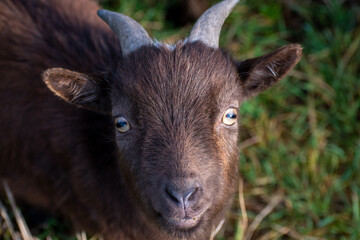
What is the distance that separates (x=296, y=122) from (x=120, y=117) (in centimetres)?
353

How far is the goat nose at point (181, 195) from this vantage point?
3.62m

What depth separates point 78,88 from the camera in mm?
4426

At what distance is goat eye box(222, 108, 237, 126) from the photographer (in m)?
4.18

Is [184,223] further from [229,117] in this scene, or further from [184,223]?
[229,117]

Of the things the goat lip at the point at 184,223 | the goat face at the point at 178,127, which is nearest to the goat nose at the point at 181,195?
the goat face at the point at 178,127

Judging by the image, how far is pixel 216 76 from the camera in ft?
13.5

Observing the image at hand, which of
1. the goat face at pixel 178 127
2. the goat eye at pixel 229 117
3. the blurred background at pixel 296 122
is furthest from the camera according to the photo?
the blurred background at pixel 296 122

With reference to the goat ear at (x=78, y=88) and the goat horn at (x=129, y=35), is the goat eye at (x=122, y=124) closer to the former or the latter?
the goat ear at (x=78, y=88)

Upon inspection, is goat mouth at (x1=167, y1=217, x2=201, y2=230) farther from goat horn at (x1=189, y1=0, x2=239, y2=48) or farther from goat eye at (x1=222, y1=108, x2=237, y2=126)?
goat horn at (x1=189, y1=0, x2=239, y2=48)

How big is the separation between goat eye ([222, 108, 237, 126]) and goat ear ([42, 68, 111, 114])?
119 centimetres

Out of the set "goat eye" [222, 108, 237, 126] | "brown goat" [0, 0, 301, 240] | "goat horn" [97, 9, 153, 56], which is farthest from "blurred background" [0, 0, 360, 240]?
"goat eye" [222, 108, 237, 126]

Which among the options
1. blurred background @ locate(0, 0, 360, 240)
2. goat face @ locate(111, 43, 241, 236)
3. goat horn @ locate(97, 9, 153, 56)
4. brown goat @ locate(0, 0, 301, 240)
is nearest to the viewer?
goat face @ locate(111, 43, 241, 236)

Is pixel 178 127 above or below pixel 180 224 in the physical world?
above

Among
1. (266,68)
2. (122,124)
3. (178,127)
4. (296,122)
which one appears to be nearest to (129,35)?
(122,124)
